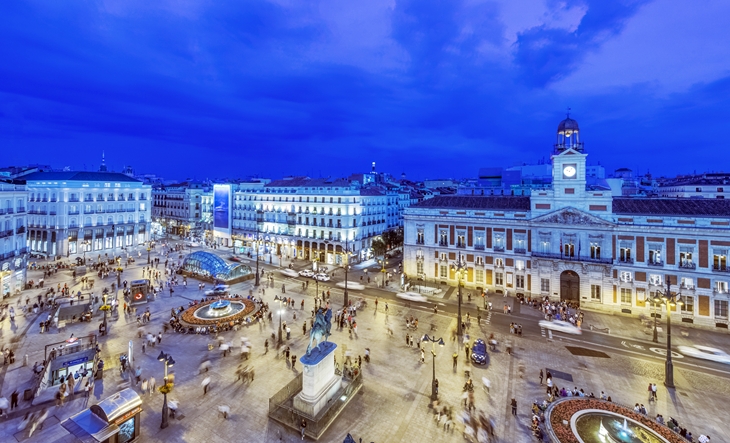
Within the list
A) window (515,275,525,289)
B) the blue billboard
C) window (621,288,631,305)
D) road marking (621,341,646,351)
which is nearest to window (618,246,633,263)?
window (621,288,631,305)

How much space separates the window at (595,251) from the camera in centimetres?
4036

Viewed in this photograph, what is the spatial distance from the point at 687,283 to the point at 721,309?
3.52 metres

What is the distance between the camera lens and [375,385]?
23.5m

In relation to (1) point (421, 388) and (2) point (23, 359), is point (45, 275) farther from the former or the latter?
(1) point (421, 388)

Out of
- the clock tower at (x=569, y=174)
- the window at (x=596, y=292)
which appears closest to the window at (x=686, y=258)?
the window at (x=596, y=292)

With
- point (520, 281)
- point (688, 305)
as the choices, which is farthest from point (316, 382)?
point (688, 305)

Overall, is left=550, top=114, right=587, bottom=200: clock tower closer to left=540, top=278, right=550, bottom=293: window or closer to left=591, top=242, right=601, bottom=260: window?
left=591, top=242, right=601, bottom=260: window

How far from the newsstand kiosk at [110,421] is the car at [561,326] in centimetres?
3518

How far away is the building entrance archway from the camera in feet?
137

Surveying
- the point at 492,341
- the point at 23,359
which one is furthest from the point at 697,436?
the point at 23,359

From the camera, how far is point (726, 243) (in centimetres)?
3434

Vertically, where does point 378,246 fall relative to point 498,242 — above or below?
below

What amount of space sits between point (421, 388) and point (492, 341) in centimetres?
1066

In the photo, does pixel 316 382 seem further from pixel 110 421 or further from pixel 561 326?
pixel 561 326
